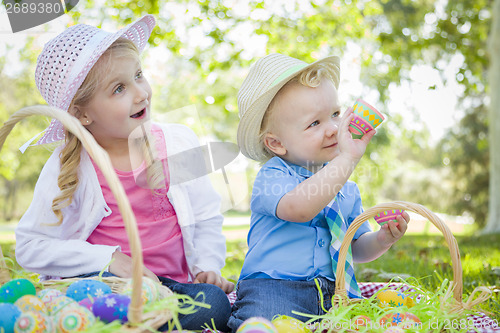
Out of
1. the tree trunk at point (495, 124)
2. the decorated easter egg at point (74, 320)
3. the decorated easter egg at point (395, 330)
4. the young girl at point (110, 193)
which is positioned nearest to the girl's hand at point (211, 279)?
the young girl at point (110, 193)

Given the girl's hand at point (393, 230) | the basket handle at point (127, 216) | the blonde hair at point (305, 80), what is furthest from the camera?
the blonde hair at point (305, 80)

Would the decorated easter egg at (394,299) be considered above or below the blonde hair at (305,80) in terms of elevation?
below

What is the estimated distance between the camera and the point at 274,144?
6.86 ft

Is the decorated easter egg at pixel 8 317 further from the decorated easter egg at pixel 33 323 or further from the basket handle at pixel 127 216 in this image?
the basket handle at pixel 127 216

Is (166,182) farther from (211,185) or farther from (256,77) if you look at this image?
(256,77)

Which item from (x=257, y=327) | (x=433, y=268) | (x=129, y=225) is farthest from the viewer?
(x=433, y=268)

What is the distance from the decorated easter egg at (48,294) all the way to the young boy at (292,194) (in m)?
0.63

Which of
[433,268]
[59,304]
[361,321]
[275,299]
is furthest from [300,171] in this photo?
[433,268]

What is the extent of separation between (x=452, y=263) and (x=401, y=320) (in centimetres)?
26

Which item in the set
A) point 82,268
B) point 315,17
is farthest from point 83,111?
point 315,17

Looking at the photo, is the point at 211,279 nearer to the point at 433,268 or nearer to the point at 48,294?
the point at 48,294

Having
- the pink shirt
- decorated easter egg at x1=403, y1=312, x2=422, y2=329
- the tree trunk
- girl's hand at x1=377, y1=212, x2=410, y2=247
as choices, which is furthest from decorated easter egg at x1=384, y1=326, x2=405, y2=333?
the tree trunk

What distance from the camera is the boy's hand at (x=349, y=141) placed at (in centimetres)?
174

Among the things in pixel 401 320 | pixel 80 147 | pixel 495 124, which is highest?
pixel 80 147
